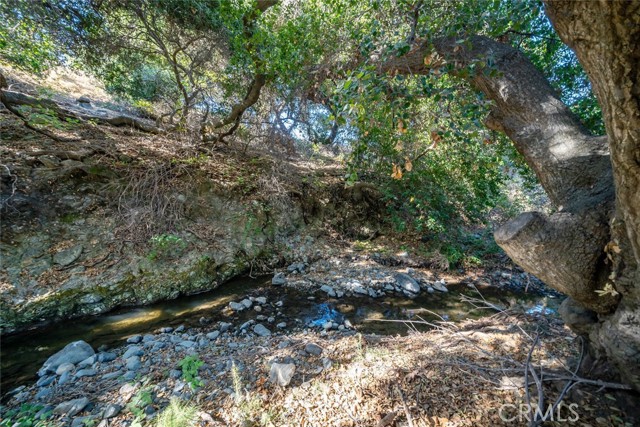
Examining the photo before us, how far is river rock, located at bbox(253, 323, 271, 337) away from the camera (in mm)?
3006

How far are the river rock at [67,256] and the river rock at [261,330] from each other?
2.99 meters

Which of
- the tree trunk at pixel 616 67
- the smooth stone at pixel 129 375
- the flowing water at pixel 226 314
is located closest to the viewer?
the tree trunk at pixel 616 67

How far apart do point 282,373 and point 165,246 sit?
336 centimetres

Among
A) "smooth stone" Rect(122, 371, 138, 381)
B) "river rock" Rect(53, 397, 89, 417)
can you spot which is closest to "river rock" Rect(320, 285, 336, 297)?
"smooth stone" Rect(122, 371, 138, 381)

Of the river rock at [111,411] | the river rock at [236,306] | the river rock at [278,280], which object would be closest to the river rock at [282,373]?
the river rock at [111,411]

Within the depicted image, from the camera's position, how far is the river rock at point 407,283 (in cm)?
439

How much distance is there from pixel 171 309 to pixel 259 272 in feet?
5.14

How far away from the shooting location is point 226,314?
11.4 ft

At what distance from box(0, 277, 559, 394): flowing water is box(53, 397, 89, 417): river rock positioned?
3.27ft

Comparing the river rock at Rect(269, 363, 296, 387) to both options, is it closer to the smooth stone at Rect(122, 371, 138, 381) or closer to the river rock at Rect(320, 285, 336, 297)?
the smooth stone at Rect(122, 371, 138, 381)

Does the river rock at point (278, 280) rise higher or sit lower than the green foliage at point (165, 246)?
lower

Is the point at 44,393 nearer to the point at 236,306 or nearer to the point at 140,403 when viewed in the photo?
the point at 140,403

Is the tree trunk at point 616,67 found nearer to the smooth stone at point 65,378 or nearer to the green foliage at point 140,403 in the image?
the green foliage at point 140,403

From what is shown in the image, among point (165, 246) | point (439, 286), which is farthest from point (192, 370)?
point (439, 286)
